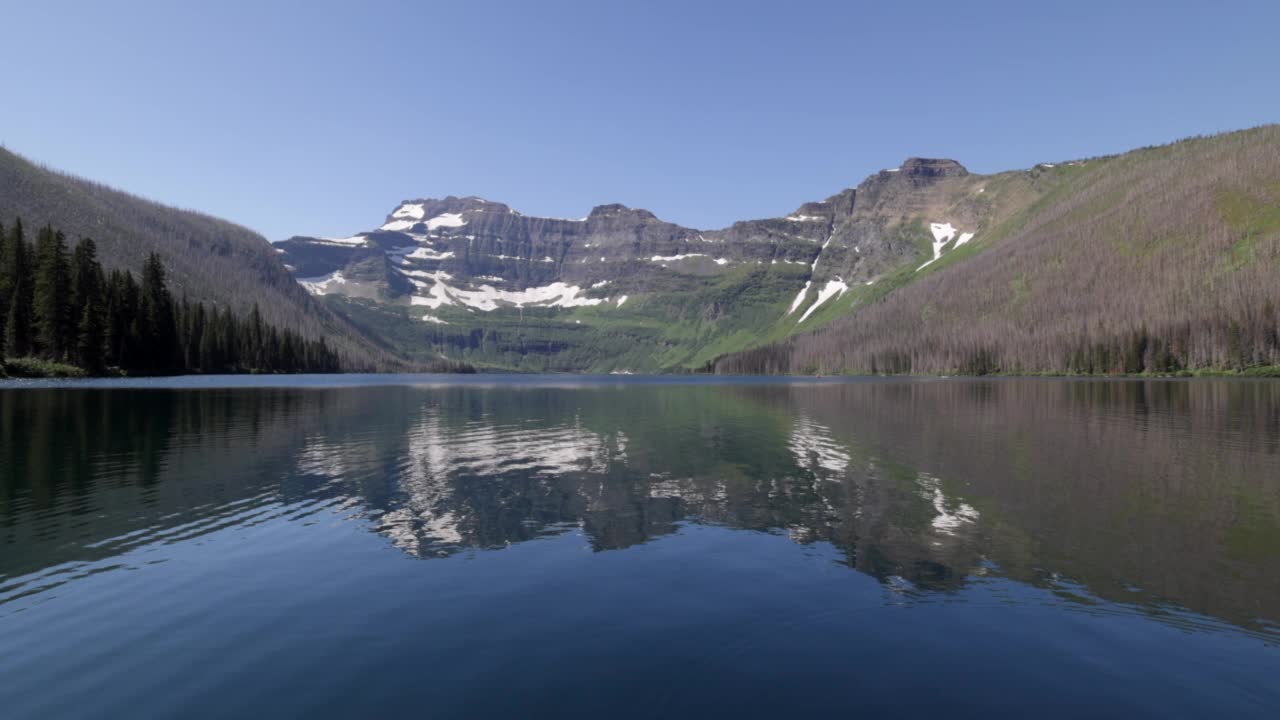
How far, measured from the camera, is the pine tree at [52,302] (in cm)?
13838

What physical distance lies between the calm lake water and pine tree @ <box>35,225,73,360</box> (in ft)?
406

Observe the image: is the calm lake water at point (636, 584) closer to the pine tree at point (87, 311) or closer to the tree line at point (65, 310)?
the tree line at point (65, 310)

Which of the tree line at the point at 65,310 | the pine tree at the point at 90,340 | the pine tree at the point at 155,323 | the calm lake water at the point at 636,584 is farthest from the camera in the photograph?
the pine tree at the point at 155,323

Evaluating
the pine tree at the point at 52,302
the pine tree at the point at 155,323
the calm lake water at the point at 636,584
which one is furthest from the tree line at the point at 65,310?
the calm lake water at the point at 636,584

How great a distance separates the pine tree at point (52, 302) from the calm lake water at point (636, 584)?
406 ft

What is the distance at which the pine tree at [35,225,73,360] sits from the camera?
454 ft

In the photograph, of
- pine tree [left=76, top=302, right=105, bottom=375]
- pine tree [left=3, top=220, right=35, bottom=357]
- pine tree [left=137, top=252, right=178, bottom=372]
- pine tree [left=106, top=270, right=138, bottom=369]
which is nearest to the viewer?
pine tree [left=3, top=220, right=35, bottom=357]

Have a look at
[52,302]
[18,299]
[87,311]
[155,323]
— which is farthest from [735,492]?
[155,323]

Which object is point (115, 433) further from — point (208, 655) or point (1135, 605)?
point (1135, 605)

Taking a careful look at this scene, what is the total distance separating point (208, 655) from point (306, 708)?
4271 mm

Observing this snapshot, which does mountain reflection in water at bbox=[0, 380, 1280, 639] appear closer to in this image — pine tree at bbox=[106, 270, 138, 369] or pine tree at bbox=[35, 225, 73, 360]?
pine tree at bbox=[35, 225, 73, 360]

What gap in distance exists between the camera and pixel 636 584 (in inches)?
819

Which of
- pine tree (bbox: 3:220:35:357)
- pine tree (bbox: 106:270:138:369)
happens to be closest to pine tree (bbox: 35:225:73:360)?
pine tree (bbox: 3:220:35:357)

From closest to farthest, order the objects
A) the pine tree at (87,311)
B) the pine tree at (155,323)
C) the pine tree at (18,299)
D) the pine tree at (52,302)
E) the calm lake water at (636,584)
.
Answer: the calm lake water at (636,584) < the pine tree at (18,299) < the pine tree at (52,302) < the pine tree at (87,311) < the pine tree at (155,323)
